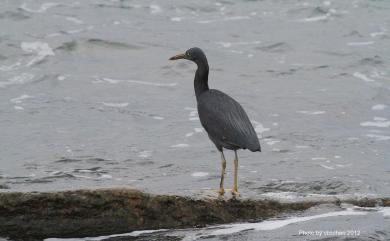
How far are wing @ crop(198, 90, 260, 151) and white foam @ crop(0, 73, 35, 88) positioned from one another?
6531 mm

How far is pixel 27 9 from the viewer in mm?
17844

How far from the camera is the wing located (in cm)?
673

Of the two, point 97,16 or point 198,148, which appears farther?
point 97,16

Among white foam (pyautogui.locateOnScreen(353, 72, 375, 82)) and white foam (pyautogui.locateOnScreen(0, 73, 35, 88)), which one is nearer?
A: white foam (pyautogui.locateOnScreen(0, 73, 35, 88))

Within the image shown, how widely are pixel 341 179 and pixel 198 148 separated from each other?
7.72ft

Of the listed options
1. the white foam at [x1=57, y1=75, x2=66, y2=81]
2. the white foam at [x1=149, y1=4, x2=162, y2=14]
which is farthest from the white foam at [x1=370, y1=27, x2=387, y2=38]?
the white foam at [x1=57, y1=75, x2=66, y2=81]

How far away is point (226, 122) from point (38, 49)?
9240mm

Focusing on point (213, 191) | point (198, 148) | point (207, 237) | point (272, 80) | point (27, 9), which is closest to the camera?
point (207, 237)

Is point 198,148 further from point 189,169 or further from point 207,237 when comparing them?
point 207,237

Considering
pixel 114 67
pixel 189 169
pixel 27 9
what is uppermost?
pixel 27 9

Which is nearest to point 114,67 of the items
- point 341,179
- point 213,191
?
point 341,179

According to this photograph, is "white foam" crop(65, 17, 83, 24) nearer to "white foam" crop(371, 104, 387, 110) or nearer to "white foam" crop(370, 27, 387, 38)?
"white foam" crop(370, 27, 387, 38)

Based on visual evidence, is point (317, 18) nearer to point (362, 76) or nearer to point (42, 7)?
point (362, 76)

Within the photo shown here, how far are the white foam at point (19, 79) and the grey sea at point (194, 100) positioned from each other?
1.4 inches
